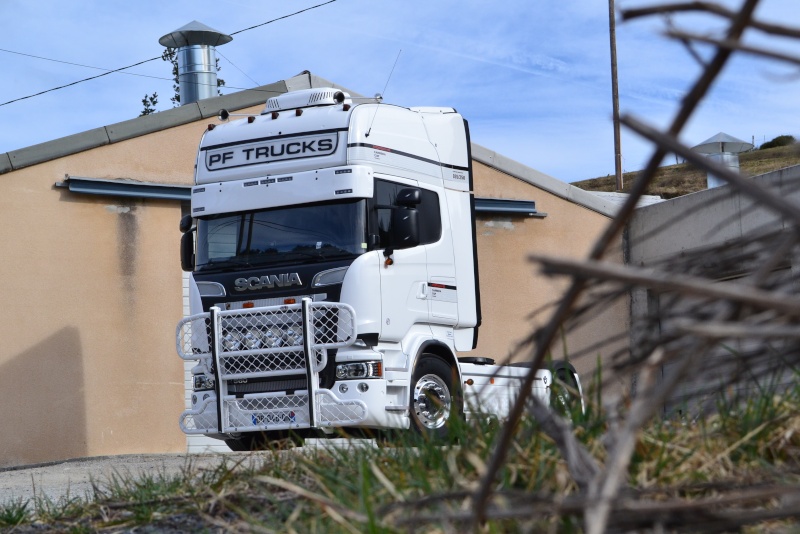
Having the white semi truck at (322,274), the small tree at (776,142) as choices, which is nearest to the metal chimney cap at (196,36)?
the white semi truck at (322,274)

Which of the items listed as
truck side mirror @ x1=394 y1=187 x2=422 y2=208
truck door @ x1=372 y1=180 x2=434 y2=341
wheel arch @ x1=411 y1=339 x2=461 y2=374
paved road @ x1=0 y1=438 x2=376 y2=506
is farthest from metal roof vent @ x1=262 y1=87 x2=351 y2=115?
paved road @ x1=0 y1=438 x2=376 y2=506

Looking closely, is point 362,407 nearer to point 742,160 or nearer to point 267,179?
point 267,179

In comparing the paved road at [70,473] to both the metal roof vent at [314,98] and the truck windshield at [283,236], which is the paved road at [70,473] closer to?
the truck windshield at [283,236]

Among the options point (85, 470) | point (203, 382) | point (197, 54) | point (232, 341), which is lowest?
point (85, 470)

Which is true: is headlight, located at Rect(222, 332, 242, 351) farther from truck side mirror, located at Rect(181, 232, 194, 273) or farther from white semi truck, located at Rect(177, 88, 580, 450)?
truck side mirror, located at Rect(181, 232, 194, 273)

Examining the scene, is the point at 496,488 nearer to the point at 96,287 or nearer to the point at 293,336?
the point at 293,336

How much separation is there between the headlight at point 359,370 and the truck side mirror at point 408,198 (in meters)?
1.63

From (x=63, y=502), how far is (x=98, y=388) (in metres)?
8.52

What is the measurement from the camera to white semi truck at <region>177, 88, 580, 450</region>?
32.7 ft

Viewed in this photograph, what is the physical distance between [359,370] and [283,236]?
1.59m

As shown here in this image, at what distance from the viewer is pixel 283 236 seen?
34.1 ft

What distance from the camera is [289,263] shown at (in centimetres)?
1028

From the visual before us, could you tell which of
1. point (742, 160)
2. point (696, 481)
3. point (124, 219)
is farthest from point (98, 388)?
point (742, 160)

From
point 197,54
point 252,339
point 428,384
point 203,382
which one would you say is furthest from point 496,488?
point 197,54
